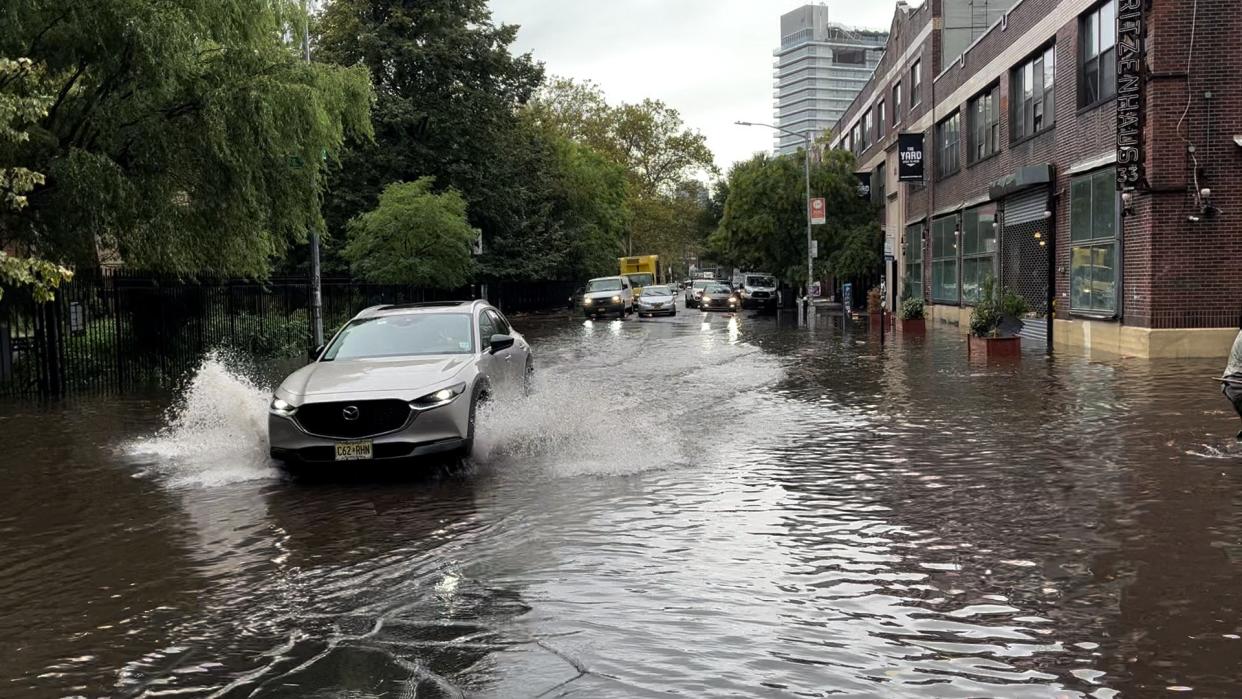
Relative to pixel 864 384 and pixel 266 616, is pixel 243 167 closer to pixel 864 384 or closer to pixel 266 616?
pixel 864 384

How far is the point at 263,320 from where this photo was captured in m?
23.7

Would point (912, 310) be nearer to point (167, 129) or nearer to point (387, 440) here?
point (167, 129)

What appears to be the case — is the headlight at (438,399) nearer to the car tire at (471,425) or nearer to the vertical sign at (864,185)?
the car tire at (471,425)

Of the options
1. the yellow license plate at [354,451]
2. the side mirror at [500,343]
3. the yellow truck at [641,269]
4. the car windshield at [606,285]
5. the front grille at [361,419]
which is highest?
the yellow truck at [641,269]

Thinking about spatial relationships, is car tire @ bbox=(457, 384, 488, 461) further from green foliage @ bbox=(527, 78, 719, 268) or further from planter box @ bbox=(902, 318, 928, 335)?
green foliage @ bbox=(527, 78, 719, 268)

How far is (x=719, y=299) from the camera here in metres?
55.6

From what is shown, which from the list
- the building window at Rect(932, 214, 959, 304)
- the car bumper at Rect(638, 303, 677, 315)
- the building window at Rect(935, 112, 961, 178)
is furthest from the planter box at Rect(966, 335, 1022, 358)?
the car bumper at Rect(638, 303, 677, 315)

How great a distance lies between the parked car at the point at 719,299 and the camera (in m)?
55.4

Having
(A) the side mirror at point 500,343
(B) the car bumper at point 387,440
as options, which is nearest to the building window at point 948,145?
(A) the side mirror at point 500,343

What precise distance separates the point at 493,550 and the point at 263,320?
18.4 m

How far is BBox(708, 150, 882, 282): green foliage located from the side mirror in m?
41.4

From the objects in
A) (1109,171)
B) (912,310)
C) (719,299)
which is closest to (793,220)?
→ (719,299)

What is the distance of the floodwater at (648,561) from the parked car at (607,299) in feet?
115

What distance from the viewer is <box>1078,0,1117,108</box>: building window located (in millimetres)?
22016
